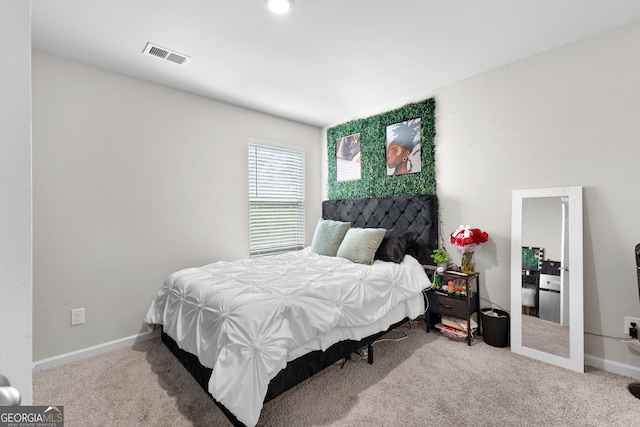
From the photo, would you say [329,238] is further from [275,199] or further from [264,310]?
[264,310]

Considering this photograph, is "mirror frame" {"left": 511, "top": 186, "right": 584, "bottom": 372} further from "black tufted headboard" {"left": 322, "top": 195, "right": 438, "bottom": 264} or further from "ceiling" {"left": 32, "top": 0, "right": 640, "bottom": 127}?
"ceiling" {"left": 32, "top": 0, "right": 640, "bottom": 127}

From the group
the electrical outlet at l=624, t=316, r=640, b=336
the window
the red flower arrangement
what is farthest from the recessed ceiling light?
the electrical outlet at l=624, t=316, r=640, b=336

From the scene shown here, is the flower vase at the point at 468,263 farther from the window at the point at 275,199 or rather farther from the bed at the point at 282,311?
the window at the point at 275,199

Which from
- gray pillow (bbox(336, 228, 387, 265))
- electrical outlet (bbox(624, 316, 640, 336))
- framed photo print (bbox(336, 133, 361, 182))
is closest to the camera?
electrical outlet (bbox(624, 316, 640, 336))

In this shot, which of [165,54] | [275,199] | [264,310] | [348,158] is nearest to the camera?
[264,310]

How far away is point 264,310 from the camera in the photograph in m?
1.70

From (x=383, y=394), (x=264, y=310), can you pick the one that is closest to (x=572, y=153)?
(x=383, y=394)

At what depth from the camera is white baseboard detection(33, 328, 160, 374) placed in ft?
7.67

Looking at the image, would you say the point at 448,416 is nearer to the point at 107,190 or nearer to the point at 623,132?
the point at 623,132

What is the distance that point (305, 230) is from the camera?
14.2 ft

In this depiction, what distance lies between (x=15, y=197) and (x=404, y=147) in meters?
3.47

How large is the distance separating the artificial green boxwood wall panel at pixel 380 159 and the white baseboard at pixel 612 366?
1.99 meters

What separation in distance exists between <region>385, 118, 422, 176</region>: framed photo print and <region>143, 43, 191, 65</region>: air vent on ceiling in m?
2.41

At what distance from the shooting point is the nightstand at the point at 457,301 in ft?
8.69
